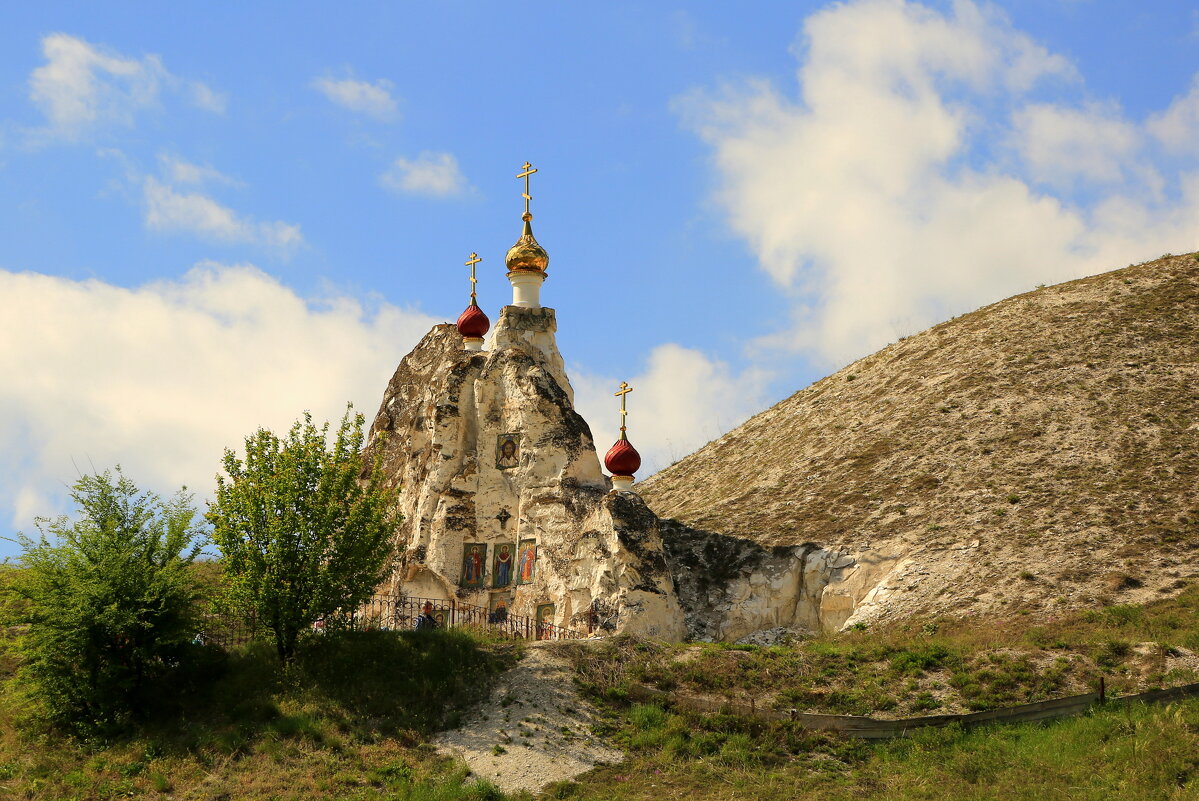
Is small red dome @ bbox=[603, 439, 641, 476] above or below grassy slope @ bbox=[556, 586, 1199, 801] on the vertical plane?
above

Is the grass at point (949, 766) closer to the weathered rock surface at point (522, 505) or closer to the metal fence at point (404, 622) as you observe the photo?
the weathered rock surface at point (522, 505)

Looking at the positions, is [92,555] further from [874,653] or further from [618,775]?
[874,653]

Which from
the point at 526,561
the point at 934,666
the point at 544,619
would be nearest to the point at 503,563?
the point at 526,561

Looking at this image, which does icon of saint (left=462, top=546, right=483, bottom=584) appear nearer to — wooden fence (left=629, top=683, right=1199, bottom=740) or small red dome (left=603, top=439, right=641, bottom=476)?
small red dome (left=603, top=439, right=641, bottom=476)

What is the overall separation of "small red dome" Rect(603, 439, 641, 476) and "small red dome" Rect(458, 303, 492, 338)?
631 centimetres

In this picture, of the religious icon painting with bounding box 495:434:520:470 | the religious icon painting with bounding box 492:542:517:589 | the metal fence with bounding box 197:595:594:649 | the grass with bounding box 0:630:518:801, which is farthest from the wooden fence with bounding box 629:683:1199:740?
the religious icon painting with bounding box 495:434:520:470

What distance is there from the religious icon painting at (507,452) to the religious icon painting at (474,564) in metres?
2.06

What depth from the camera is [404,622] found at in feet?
107

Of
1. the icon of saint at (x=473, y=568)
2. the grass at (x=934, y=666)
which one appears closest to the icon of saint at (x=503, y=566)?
the icon of saint at (x=473, y=568)

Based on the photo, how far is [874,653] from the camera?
28781mm

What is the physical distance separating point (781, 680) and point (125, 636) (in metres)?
13.4

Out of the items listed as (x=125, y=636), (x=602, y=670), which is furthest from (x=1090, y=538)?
(x=125, y=636)

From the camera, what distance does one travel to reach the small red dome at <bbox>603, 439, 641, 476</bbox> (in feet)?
108

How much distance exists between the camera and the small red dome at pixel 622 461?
32.9m
